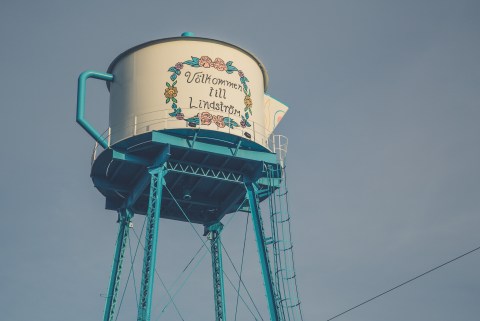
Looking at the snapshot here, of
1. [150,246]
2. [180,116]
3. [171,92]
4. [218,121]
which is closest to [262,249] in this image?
[150,246]

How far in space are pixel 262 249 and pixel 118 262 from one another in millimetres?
5444

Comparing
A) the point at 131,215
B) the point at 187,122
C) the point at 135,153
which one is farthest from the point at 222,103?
the point at 131,215

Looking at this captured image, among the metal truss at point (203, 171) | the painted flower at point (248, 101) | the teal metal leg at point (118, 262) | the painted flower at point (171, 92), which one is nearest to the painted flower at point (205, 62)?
the painted flower at point (171, 92)

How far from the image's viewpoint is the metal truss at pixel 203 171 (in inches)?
1254

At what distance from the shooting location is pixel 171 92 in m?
31.7

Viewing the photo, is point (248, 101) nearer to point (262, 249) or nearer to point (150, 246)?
point (262, 249)

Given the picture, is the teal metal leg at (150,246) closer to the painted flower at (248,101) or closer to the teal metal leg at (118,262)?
the teal metal leg at (118,262)

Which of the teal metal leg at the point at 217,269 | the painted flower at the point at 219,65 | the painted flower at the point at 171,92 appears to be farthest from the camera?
the teal metal leg at the point at 217,269

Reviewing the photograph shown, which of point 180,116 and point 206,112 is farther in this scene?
point 206,112

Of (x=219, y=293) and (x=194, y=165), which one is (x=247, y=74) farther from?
(x=219, y=293)

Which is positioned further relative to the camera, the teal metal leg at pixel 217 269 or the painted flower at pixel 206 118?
the teal metal leg at pixel 217 269

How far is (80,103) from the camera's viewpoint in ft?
105

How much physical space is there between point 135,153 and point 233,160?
3.47 m

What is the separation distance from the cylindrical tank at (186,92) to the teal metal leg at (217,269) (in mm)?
4834
